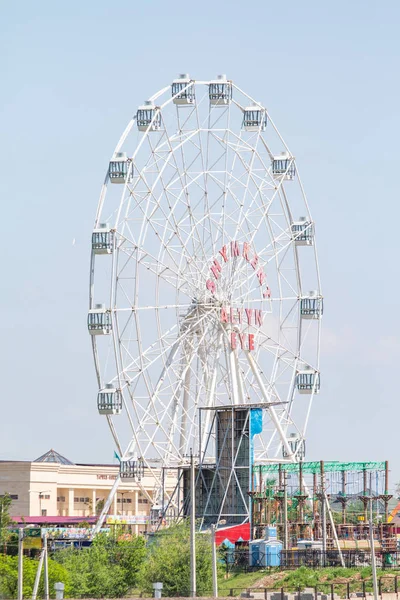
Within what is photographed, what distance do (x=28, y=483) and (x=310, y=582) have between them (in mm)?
77925

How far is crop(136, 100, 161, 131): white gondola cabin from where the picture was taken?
9888 centimetres

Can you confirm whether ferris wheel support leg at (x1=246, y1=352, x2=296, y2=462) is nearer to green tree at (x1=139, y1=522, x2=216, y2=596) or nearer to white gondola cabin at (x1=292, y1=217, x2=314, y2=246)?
white gondola cabin at (x1=292, y1=217, x2=314, y2=246)

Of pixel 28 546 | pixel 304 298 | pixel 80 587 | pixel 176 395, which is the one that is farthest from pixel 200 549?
pixel 28 546

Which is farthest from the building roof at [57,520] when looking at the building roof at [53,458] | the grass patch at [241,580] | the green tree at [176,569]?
the green tree at [176,569]

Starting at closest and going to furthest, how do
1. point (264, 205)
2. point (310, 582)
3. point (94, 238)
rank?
point (310, 582), point (94, 238), point (264, 205)

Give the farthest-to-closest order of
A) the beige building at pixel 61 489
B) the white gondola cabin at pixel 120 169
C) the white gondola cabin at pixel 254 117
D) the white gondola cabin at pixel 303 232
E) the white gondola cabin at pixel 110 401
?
the beige building at pixel 61 489 < the white gondola cabin at pixel 303 232 < the white gondola cabin at pixel 254 117 < the white gondola cabin at pixel 120 169 < the white gondola cabin at pixel 110 401

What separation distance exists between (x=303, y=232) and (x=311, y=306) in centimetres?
518

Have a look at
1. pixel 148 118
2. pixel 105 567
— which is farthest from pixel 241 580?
pixel 148 118

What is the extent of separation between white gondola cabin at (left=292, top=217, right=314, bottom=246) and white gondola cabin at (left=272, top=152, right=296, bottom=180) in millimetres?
3380

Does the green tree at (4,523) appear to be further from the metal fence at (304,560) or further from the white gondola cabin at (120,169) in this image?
the white gondola cabin at (120,169)

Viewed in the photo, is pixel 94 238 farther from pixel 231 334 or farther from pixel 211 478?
pixel 211 478

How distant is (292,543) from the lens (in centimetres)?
10131

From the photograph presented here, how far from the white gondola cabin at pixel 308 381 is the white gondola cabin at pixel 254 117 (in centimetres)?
1712

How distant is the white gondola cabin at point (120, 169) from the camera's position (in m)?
97.6
